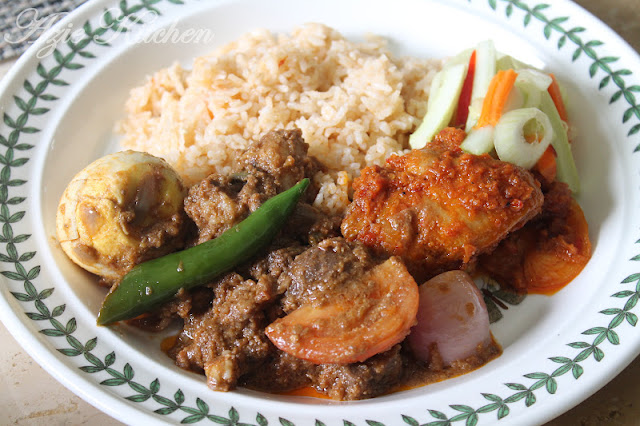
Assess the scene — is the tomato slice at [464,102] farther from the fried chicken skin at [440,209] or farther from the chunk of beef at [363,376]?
the chunk of beef at [363,376]

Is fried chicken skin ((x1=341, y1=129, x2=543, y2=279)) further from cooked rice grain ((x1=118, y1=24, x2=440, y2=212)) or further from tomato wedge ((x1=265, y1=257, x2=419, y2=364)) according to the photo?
cooked rice grain ((x1=118, y1=24, x2=440, y2=212))

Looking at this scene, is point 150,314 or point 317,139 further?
point 317,139

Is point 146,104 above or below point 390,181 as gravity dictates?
below

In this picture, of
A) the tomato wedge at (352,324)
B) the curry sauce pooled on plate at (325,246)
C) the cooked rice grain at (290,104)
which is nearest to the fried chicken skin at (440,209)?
the curry sauce pooled on plate at (325,246)

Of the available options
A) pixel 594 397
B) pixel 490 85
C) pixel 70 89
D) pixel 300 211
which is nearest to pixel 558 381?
pixel 594 397

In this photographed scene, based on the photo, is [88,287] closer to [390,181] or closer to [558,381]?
[390,181]

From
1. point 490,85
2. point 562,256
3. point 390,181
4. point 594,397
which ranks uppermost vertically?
point 490,85

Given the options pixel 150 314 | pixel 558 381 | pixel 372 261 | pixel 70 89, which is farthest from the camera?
pixel 70 89
